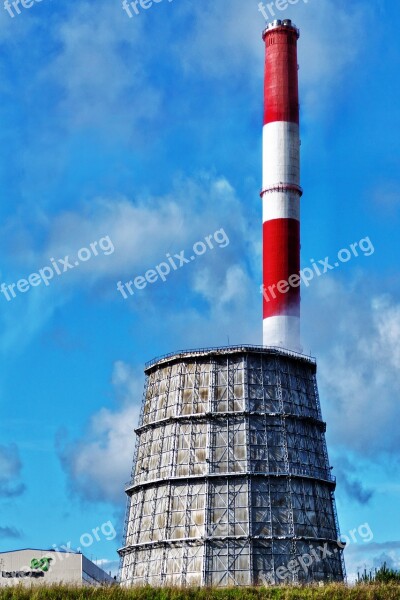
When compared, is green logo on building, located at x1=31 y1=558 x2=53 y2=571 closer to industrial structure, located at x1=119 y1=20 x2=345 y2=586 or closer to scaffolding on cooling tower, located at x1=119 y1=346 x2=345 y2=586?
scaffolding on cooling tower, located at x1=119 y1=346 x2=345 y2=586

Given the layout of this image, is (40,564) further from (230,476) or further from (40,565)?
(230,476)

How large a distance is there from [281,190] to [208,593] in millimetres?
33091

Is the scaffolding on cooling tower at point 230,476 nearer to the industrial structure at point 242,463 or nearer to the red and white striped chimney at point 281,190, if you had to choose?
the industrial structure at point 242,463

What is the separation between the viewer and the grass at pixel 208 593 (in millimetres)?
41156

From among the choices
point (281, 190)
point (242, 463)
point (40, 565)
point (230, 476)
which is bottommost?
point (230, 476)

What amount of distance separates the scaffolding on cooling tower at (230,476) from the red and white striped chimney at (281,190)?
10.0 feet

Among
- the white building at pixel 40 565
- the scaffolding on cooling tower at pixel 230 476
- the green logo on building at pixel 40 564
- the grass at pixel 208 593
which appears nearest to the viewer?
the grass at pixel 208 593

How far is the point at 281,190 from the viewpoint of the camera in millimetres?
67688

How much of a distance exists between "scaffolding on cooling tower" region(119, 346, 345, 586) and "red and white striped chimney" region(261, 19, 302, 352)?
306cm

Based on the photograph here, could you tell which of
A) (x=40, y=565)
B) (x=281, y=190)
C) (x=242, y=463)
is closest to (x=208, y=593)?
(x=242, y=463)

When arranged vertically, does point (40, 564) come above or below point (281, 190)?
below

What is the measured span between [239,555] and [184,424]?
9.56 m

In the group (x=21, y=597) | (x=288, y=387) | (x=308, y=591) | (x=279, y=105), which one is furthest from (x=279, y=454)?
(x=279, y=105)

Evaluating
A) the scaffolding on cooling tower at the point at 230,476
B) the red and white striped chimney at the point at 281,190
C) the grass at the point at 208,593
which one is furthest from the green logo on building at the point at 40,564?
the grass at the point at 208,593
